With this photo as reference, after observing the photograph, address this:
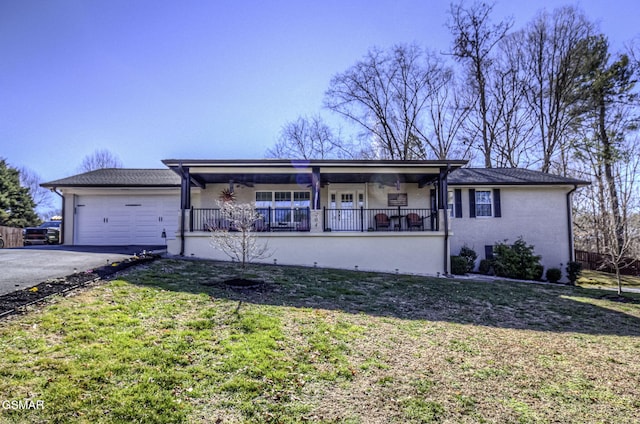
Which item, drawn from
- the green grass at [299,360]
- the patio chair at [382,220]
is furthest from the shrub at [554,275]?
the green grass at [299,360]

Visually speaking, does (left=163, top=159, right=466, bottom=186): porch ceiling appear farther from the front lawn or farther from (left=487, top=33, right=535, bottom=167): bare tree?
(left=487, top=33, right=535, bottom=167): bare tree

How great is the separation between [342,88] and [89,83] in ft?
58.6

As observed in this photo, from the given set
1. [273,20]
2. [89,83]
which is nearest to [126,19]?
[89,83]

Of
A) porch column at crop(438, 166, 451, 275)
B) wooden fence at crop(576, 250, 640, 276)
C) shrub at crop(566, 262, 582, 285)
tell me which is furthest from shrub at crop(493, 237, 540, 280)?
wooden fence at crop(576, 250, 640, 276)

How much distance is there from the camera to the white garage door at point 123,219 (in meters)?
14.1

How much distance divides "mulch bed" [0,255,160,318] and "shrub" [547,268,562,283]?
48.3 feet

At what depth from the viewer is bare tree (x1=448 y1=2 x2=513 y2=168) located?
75.3 ft

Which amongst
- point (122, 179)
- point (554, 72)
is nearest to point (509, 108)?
point (554, 72)

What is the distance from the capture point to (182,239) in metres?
11.2

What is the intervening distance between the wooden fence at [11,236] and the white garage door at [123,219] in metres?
8.56

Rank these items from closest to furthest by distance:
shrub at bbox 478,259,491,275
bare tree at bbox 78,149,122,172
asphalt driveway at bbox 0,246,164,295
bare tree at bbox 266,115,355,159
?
asphalt driveway at bbox 0,246,164,295
shrub at bbox 478,259,491,275
bare tree at bbox 266,115,355,159
bare tree at bbox 78,149,122,172

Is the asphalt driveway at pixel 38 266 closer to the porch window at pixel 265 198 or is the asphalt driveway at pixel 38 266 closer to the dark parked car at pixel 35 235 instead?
the porch window at pixel 265 198

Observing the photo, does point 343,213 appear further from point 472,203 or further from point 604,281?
point 604,281

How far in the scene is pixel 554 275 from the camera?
1352cm
